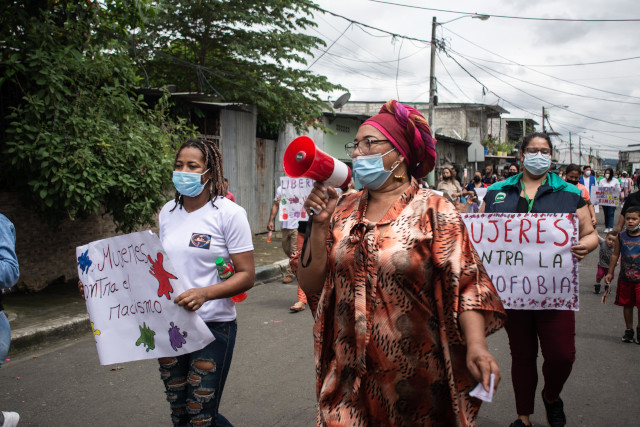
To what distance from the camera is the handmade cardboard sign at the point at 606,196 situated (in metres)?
16.1

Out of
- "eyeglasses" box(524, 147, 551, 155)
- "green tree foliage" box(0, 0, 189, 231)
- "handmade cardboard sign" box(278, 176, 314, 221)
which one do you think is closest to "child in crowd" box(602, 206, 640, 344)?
"eyeglasses" box(524, 147, 551, 155)

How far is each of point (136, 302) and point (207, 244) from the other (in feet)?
1.55

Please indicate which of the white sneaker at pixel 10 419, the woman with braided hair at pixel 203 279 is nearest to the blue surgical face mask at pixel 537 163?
the woman with braided hair at pixel 203 279

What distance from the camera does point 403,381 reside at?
2035 millimetres

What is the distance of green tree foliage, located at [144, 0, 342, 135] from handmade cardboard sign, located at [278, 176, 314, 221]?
4.63m

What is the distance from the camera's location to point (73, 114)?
6902mm

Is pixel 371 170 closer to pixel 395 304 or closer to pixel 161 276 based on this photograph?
pixel 395 304

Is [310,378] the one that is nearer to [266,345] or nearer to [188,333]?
[266,345]

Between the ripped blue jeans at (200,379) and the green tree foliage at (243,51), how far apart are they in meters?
11.0

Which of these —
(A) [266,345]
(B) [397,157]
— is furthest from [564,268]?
(A) [266,345]

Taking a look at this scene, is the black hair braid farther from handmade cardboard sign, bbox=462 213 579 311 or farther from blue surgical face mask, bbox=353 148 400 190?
handmade cardboard sign, bbox=462 213 579 311

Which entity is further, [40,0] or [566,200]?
[40,0]

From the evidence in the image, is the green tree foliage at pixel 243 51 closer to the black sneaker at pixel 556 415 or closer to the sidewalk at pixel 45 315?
the sidewalk at pixel 45 315

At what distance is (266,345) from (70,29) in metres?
4.74
